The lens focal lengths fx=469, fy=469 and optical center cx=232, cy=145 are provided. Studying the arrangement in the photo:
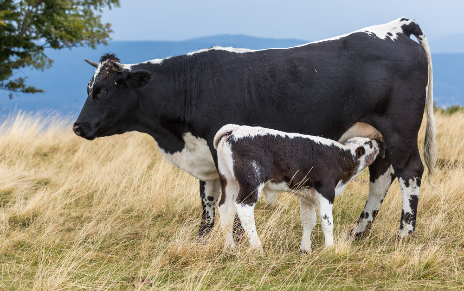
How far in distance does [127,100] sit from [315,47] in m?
2.45

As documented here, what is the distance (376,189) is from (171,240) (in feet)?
9.23

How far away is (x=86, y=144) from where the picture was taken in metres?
11.9

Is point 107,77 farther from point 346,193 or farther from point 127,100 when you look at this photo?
point 346,193

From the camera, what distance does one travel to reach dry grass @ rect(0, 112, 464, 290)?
464cm

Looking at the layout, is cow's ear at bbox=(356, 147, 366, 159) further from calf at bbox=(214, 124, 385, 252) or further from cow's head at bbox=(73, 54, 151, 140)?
cow's head at bbox=(73, 54, 151, 140)

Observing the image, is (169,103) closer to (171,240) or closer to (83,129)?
(83,129)

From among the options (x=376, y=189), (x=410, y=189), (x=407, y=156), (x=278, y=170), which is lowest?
(x=376, y=189)

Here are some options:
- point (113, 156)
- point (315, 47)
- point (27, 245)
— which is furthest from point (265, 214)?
point (113, 156)

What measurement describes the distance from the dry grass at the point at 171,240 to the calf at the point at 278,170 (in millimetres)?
364

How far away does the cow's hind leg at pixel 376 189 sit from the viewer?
6.31 m

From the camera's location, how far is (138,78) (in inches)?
227

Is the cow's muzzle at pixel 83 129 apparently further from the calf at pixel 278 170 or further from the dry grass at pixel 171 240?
the calf at pixel 278 170

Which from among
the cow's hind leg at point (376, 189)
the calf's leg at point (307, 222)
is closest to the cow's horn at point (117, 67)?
the calf's leg at point (307, 222)

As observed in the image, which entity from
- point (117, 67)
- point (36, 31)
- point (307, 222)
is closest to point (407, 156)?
point (307, 222)
